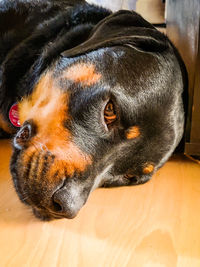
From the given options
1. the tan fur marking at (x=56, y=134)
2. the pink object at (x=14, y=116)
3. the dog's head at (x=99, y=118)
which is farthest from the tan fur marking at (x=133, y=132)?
the pink object at (x=14, y=116)

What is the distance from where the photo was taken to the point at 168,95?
1.75 meters

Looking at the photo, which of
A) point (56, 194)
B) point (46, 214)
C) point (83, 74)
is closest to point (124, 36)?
point (83, 74)

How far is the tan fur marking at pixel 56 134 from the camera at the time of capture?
148 centimetres

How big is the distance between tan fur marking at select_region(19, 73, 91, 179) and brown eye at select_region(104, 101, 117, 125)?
0.18 metres

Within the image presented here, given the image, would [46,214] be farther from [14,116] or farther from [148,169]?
[14,116]

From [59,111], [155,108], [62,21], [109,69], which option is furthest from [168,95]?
[62,21]

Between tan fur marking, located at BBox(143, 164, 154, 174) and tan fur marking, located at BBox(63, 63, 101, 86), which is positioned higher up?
tan fur marking, located at BBox(63, 63, 101, 86)

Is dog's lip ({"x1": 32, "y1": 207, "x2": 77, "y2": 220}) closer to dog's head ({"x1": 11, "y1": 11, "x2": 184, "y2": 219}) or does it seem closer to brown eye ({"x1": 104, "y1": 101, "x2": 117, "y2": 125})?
dog's head ({"x1": 11, "y1": 11, "x2": 184, "y2": 219})

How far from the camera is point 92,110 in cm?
160

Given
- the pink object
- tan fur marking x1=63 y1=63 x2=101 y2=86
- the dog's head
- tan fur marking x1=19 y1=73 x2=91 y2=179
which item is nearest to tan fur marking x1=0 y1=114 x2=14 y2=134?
the pink object

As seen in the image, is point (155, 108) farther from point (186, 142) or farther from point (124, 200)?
point (186, 142)

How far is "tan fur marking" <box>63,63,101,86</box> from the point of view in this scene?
5.42 ft

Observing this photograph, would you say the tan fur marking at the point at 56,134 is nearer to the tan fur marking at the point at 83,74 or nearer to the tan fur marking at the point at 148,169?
the tan fur marking at the point at 83,74

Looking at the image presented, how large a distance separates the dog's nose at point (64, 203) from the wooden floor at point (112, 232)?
0.20 meters
